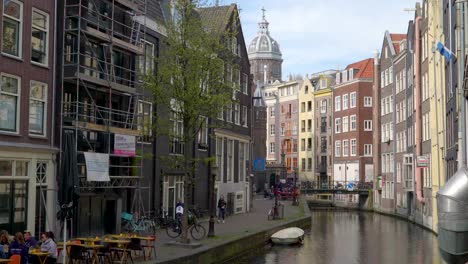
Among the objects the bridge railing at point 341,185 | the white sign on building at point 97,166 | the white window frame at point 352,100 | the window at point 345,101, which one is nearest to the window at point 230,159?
the white sign on building at point 97,166

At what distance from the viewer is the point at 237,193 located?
45.3m

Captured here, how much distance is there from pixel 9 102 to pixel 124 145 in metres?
6.33

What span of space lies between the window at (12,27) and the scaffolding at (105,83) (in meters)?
2.40

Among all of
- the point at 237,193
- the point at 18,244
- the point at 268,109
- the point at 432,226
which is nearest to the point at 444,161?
the point at 432,226

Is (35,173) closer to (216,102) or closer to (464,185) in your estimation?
(216,102)

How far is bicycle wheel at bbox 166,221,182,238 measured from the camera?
28.6 meters

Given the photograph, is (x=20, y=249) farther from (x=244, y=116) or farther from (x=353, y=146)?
(x=353, y=146)

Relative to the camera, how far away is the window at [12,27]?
68.5 feet

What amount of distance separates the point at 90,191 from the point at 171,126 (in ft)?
13.4

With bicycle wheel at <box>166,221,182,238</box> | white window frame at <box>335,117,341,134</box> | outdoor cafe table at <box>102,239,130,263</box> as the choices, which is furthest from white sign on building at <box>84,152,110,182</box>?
white window frame at <box>335,117,341,134</box>

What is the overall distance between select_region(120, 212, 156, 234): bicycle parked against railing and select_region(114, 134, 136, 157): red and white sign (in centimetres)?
→ 268

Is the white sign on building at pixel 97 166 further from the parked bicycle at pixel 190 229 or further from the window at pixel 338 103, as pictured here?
the window at pixel 338 103

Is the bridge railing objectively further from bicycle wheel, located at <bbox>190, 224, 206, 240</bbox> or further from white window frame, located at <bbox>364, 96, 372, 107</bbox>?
bicycle wheel, located at <bbox>190, 224, 206, 240</bbox>

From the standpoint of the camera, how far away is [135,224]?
27.1m
